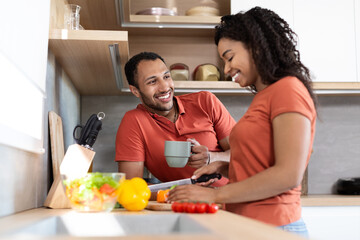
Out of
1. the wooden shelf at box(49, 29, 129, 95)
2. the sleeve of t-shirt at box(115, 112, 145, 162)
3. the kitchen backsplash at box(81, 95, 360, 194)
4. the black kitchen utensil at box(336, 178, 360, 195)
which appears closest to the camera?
the wooden shelf at box(49, 29, 129, 95)

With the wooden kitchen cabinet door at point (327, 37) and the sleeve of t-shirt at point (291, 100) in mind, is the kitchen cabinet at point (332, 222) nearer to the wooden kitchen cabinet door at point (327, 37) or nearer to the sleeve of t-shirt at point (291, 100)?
the wooden kitchen cabinet door at point (327, 37)

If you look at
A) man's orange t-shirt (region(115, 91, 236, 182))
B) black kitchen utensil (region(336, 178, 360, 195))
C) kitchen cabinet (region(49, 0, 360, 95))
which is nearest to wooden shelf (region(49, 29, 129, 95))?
kitchen cabinet (region(49, 0, 360, 95))

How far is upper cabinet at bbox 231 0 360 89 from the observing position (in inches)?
98.9

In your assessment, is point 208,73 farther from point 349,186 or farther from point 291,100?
point 291,100

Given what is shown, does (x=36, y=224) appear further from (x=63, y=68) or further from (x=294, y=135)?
(x=63, y=68)

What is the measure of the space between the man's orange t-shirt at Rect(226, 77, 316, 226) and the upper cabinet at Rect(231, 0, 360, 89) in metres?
1.45

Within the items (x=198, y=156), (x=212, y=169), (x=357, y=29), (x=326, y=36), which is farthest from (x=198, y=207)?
(x=357, y=29)

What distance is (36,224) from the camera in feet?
3.11

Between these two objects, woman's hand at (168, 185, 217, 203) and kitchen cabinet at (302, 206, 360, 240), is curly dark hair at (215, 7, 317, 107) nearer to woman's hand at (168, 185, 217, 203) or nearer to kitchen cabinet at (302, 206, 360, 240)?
woman's hand at (168, 185, 217, 203)

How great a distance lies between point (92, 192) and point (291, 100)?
1.85 feet

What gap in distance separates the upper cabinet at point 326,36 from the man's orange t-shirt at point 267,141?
57.0 inches

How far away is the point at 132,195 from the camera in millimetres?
1210

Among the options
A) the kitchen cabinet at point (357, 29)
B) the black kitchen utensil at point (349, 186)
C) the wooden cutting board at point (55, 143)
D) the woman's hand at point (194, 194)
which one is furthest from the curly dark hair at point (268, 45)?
the black kitchen utensil at point (349, 186)

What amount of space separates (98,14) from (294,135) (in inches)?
60.6
